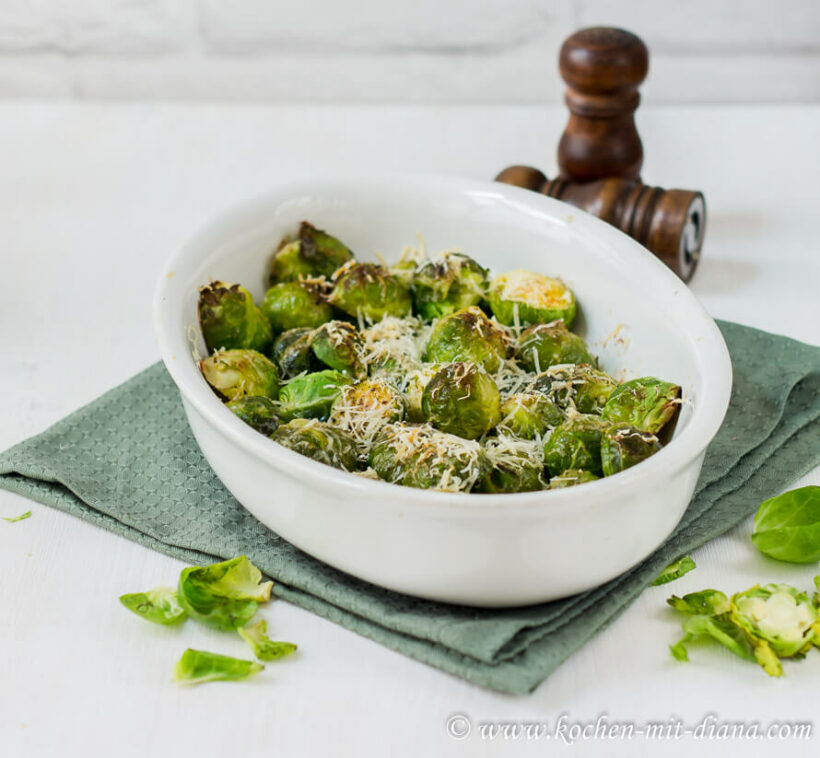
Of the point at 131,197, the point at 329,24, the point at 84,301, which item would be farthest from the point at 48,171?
the point at 329,24

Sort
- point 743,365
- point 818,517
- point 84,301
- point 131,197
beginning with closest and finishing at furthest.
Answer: point 818,517, point 743,365, point 84,301, point 131,197

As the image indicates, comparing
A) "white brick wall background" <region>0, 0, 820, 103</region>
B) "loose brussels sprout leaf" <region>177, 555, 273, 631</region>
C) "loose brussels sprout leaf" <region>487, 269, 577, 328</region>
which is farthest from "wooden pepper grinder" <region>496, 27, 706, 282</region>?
"loose brussels sprout leaf" <region>177, 555, 273, 631</region>

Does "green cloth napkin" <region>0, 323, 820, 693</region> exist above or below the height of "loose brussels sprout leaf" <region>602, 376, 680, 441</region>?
below

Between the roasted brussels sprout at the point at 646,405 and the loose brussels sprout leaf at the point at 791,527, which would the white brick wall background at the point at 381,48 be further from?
the loose brussels sprout leaf at the point at 791,527

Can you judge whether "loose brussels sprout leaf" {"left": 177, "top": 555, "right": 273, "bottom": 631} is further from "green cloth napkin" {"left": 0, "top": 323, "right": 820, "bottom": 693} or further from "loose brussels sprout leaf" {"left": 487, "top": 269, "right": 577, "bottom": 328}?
"loose brussels sprout leaf" {"left": 487, "top": 269, "right": 577, "bottom": 328}

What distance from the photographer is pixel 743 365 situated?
2.49 m

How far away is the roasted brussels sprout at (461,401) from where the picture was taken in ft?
6.63

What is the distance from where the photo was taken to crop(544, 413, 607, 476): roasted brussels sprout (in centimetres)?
192

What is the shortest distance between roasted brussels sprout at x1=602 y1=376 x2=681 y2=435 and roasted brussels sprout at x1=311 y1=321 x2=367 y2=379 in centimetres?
50

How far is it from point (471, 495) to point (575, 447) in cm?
35

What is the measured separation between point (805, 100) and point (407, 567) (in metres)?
3.11

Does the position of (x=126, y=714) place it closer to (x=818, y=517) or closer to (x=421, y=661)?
(x=421, y=661)

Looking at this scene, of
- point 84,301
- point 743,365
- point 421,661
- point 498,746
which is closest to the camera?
point 498,746

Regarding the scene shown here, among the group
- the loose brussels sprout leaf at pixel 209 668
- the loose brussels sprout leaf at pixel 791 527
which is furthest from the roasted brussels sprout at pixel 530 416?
the loose brussels sprout leaf at pixel 209 668
